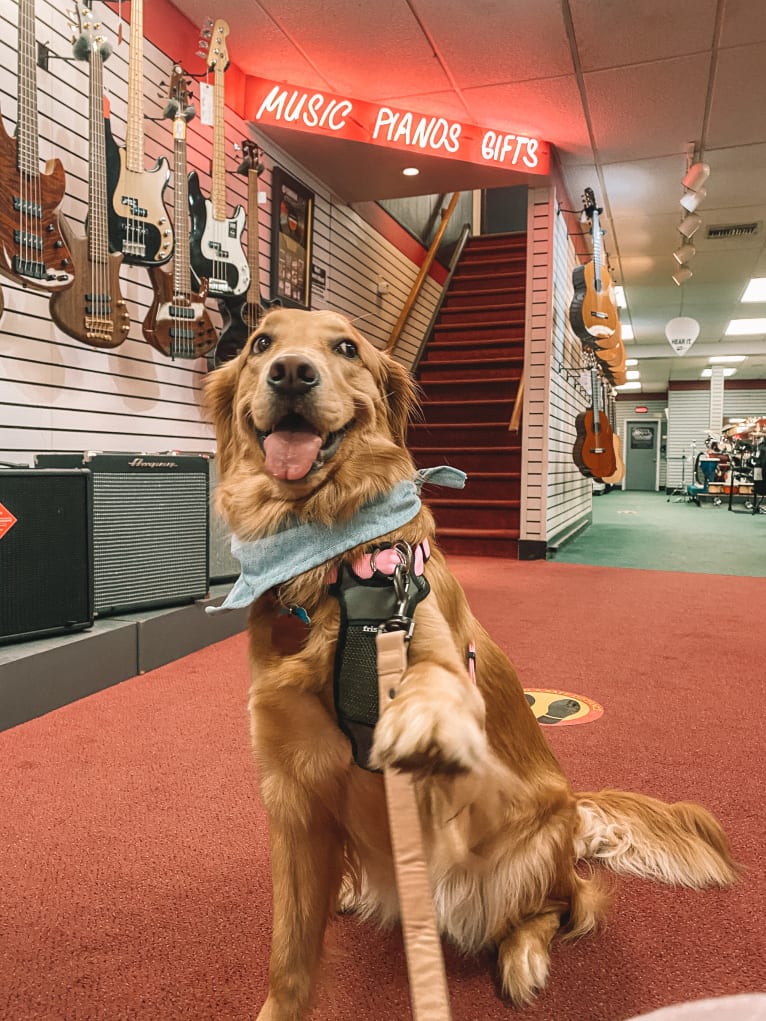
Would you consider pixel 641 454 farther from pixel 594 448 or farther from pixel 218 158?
Answer: pixel 218 158

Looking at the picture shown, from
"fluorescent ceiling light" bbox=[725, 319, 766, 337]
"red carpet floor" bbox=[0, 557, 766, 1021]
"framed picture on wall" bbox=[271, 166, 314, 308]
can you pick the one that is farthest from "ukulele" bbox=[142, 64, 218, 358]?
"fluorescent ceiling light" bbox=[725, 319, 766, 337]

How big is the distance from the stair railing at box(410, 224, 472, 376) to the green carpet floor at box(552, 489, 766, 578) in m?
2.43

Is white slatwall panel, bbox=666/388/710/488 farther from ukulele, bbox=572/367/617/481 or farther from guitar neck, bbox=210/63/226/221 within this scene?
guitar neck, bbox=210/63/226/221

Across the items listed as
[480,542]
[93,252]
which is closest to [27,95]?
[93,252]

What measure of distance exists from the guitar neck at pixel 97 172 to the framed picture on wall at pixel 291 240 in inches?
71.9

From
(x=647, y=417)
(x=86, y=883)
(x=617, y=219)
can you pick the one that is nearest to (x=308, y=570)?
(x=86, y=883)

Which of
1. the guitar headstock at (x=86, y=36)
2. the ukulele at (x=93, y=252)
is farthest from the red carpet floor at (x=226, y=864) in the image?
the guitar headstock at (x=86, y=36)

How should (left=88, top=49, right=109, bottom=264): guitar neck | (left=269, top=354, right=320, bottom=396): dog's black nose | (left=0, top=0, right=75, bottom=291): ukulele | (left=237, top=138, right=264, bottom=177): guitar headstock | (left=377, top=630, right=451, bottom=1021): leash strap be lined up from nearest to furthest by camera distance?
(left=377, top=630, right=451, bottom=1021): leash strap → (left=269, top=354, right=320, bottom=396): dog's black nose → (left=0, top=0, right=75, bottom=291): ukulele → (left=88, top=49, right=109, bottom=264): guitar neck → (left=237, top=138, right=264, bottom=177): guitar headstock

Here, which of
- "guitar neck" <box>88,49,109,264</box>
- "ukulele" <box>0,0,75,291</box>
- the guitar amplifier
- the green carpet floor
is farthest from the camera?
the green carpet floor

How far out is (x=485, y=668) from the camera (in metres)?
1.03

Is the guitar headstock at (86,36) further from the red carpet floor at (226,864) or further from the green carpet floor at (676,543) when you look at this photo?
the green carpet floor at (676,543)

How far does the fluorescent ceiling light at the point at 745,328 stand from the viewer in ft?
38.5

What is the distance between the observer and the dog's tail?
4.00ft

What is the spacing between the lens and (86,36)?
105 inches
